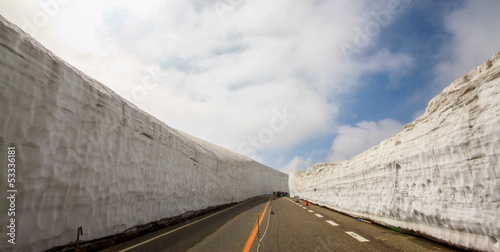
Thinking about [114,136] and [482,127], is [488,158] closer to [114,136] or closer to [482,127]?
[482,127]

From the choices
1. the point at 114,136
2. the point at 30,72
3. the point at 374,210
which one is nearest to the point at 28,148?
the point at 30,72

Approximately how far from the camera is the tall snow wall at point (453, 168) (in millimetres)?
4484

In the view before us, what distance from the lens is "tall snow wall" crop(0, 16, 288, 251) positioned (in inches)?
181

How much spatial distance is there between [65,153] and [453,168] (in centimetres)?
933

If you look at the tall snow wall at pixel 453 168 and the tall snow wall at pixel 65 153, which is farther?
the tall snow wall at pixel 65 153

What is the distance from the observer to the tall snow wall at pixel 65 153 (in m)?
4.59

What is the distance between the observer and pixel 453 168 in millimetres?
5414

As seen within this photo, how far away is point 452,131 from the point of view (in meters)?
5.63

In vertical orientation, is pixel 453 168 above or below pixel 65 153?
below

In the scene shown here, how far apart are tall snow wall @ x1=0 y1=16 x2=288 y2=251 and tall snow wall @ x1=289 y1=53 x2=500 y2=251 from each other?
880cm

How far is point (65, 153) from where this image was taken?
5781 mm

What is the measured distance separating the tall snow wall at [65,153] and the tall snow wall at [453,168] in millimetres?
8797

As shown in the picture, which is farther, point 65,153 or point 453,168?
point 65,153

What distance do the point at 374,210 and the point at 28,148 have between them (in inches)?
450
